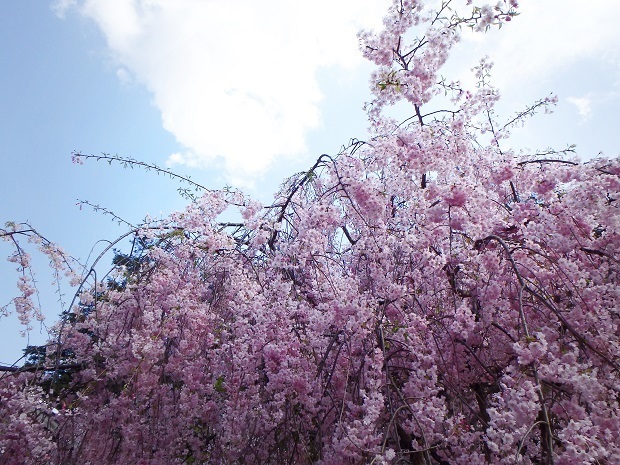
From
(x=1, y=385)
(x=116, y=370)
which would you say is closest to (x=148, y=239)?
(x=116, y=370)

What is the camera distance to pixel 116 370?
3.42 meters

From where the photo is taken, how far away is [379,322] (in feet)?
8.52

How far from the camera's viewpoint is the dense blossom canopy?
2.29 meters

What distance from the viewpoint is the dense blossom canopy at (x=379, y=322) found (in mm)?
2291

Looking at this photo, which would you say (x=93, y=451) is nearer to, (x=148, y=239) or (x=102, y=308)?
(x=102, y=308)

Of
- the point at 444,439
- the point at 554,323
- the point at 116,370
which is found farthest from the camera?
the point at 116,370

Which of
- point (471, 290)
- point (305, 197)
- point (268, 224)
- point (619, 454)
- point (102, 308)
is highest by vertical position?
point (305, 197)

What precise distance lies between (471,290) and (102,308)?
3134 millimetres

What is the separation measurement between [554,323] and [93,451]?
3522 millimetres

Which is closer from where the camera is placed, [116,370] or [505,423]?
[505,423]

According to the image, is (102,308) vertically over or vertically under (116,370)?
over

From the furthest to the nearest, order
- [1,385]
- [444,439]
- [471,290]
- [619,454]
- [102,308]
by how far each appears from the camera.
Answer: [102,308], [1,385], [471,290], [444,439], [619,454]

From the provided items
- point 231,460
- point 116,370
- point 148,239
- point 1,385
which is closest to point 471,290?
point 231,460

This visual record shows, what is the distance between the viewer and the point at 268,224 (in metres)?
3.61
